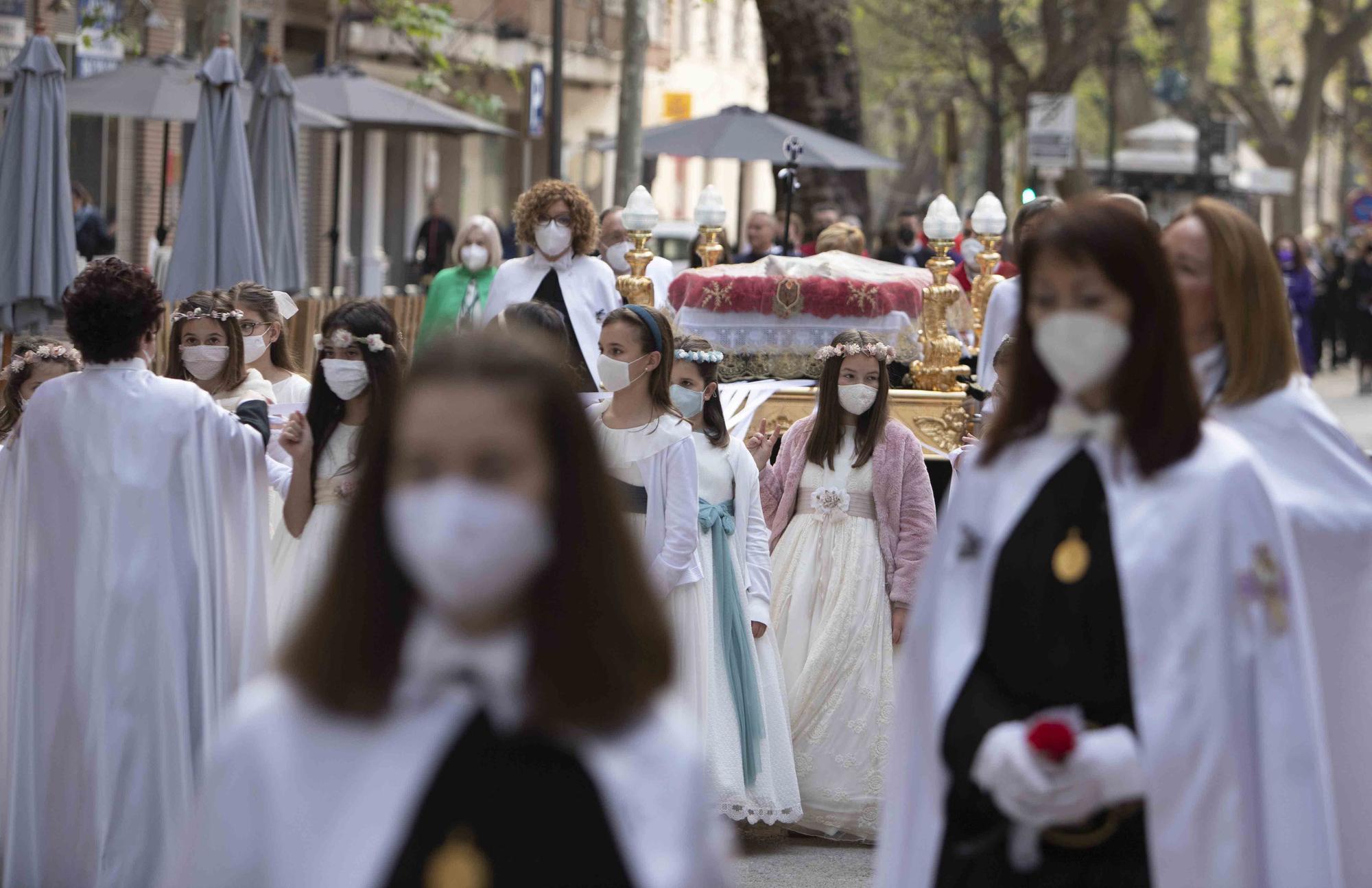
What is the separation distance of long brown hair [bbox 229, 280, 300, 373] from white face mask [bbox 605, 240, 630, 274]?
18.1 ft

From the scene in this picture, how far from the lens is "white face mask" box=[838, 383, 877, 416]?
8227 mm

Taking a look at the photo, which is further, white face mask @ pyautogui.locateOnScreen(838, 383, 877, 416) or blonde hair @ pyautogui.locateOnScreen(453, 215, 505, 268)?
blonde hair @ pyautogui.locateOnScreen(453, 215, 505, 268)

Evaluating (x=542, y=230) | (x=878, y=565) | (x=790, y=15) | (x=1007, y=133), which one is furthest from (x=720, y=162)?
(x=878, y=565)

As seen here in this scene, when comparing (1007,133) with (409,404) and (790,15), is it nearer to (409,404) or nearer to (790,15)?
(790,15)

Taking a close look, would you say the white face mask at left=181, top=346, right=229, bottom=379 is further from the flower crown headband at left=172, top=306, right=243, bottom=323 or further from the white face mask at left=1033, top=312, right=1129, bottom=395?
the white face mask at left=1033, top=312, right=1129, bottom=395

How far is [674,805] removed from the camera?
2.54 meters

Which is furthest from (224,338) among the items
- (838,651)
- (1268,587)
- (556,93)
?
(556,93)

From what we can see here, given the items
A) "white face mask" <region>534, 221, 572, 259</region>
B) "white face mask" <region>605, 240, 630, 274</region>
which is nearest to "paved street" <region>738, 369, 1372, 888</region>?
"white face mask" <region>534, 221, 572, 259</region>

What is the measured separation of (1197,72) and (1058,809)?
38670mm

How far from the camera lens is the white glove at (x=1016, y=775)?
3.33 metres

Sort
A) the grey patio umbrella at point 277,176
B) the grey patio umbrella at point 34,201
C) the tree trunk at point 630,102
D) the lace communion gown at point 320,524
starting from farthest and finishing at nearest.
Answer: the tree trunk at point 630,102 < the grey patio umbrella at point 277,176 < the grey patio umbrella at point 34,201 < the lace communion gown at point 320,524

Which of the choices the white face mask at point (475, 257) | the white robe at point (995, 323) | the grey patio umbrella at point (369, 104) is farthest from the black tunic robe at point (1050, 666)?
the grey patio umbrella at point (369, 104)

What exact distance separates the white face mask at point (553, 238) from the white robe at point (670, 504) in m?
4.69

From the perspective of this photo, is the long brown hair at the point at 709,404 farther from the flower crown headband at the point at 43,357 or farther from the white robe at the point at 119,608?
the flower crown headband at the point at 43,357
